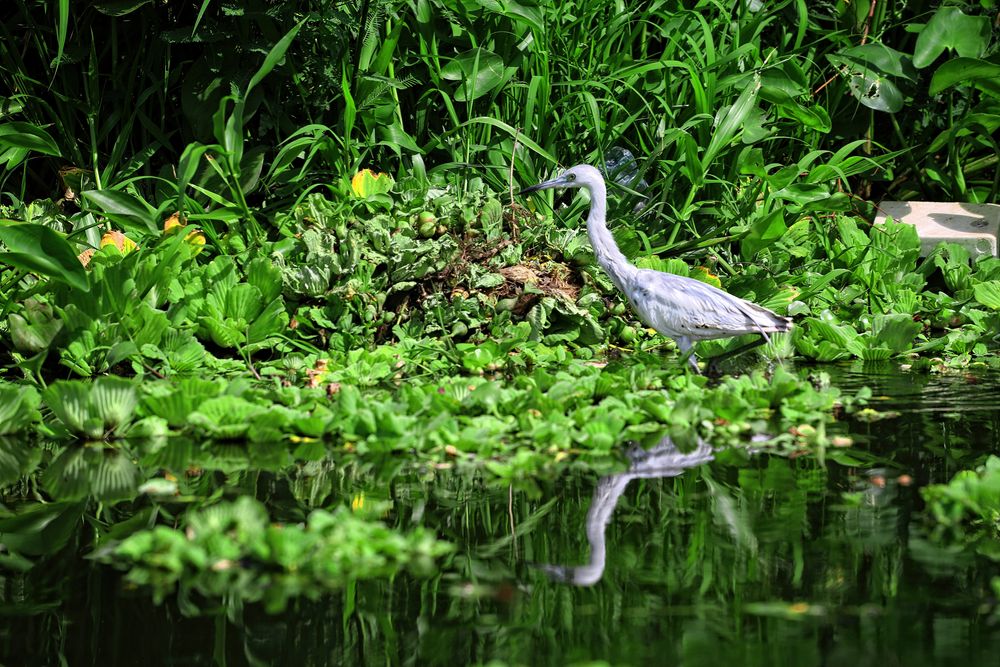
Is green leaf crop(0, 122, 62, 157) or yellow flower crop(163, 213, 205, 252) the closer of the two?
green leaf crop(0, 122, 62, 157)

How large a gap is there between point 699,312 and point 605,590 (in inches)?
88.5

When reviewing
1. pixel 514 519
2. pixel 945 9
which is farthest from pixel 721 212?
pixel 514 519

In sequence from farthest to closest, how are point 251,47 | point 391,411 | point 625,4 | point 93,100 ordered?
point 625,4
point 93,100
point 251,47
point 391,411

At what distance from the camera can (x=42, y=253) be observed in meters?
3.59

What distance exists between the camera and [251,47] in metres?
5.04

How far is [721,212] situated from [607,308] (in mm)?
953

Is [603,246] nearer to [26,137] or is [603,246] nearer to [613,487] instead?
[613,487]

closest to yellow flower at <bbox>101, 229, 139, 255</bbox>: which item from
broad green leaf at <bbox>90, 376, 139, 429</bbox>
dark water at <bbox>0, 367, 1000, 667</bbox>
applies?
broad green leaf at <bbox>90, 376, 139, 429</bbox>

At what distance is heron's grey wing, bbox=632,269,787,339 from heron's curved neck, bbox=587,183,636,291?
0.18m

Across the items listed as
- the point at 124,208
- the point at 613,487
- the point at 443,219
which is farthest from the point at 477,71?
the point at 613,487

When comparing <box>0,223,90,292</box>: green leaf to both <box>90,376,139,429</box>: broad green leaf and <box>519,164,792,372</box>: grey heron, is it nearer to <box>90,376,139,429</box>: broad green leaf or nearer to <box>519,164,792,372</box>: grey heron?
<box>90,376,139,429</box>: broad green leaf

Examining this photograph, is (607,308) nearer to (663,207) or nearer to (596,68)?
(663,207)

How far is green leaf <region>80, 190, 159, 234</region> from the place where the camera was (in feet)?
15.0

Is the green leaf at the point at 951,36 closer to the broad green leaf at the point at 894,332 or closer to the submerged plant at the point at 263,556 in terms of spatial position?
the broad green leaf at the point at 894,332
